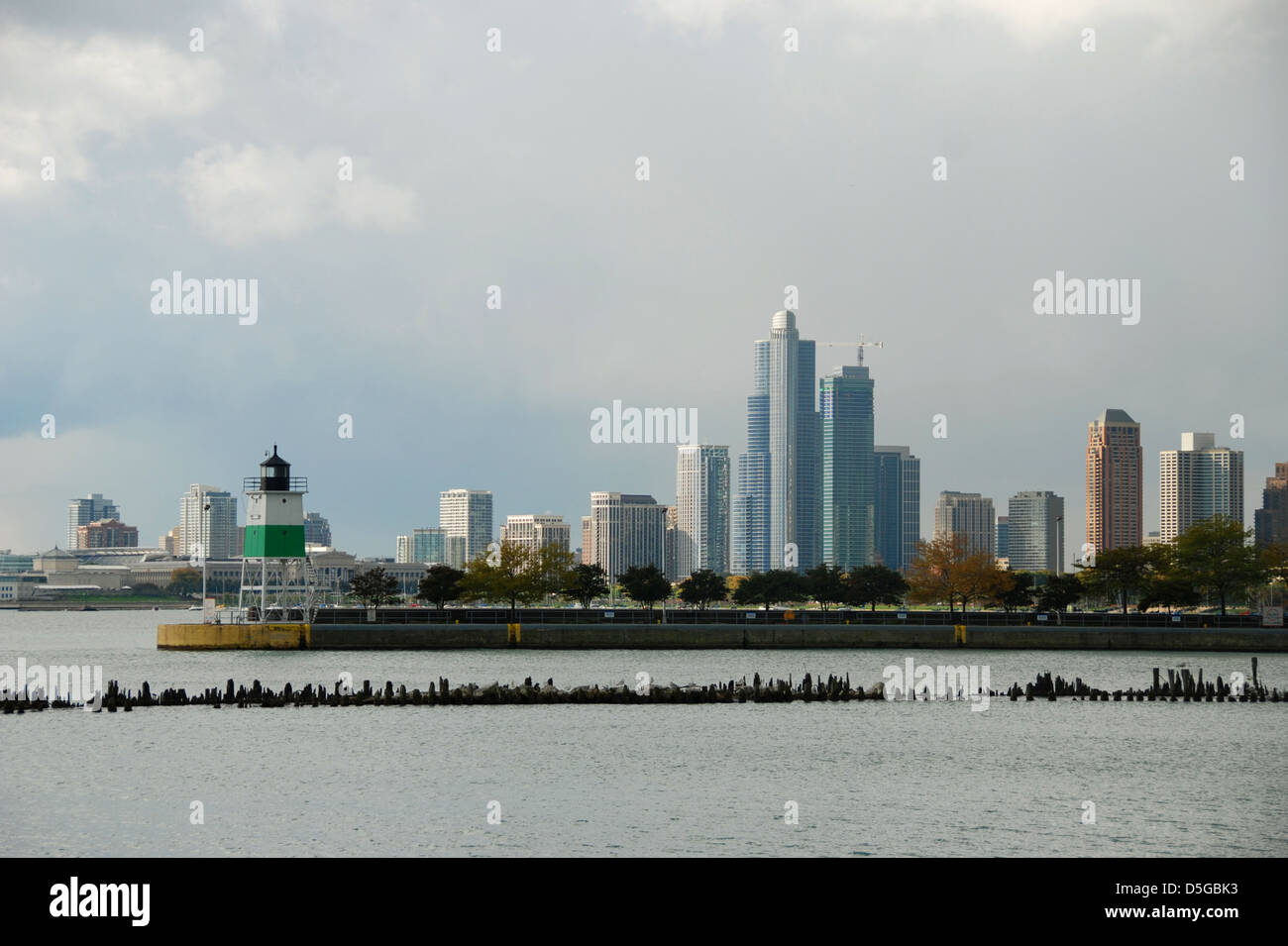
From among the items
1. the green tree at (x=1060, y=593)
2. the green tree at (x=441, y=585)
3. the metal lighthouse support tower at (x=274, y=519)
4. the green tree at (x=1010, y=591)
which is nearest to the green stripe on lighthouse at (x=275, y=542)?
the metal lighthouse support tower at (x=274, y=519)

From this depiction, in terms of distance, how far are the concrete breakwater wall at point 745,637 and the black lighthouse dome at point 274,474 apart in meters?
10.2

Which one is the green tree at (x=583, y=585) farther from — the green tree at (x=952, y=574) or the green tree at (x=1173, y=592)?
the green tree at (x=1173, y=592)

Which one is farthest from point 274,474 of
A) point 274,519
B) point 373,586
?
point 373,586

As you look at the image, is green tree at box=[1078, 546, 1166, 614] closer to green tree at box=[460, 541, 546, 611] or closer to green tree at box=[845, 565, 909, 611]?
green tree at box=[845, 565, 909, 611]

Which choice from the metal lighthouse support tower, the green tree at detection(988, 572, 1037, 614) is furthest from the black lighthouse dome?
the green tree at detection(988, 572, 1037, 614)

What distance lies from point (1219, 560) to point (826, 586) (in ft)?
132

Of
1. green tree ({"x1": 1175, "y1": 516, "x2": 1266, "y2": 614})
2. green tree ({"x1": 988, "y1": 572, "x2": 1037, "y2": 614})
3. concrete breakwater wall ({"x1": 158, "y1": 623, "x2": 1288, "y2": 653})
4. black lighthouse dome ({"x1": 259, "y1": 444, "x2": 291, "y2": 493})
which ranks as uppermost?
black lighthouse dome ({"x1": 259, "y1": 444, "x2": 291, "y2": 493})

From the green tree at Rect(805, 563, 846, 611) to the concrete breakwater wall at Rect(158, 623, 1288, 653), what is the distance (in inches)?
1808

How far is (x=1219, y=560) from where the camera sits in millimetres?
114188

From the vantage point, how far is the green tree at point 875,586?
471 ft

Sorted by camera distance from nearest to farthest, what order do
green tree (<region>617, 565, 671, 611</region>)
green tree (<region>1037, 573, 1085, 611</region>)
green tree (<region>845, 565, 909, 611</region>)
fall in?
green tree (<region>1037, 573, 1085, 611</region>)
green tree (<region>617, 565, 671, 611</region>)
green tree (<region>845, 565, 909, 611</region>)

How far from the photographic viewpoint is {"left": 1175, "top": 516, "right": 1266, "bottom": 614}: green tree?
11356cm

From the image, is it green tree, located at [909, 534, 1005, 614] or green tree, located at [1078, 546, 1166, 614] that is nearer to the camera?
green tree, located at [909, 534, 1005, 614]
